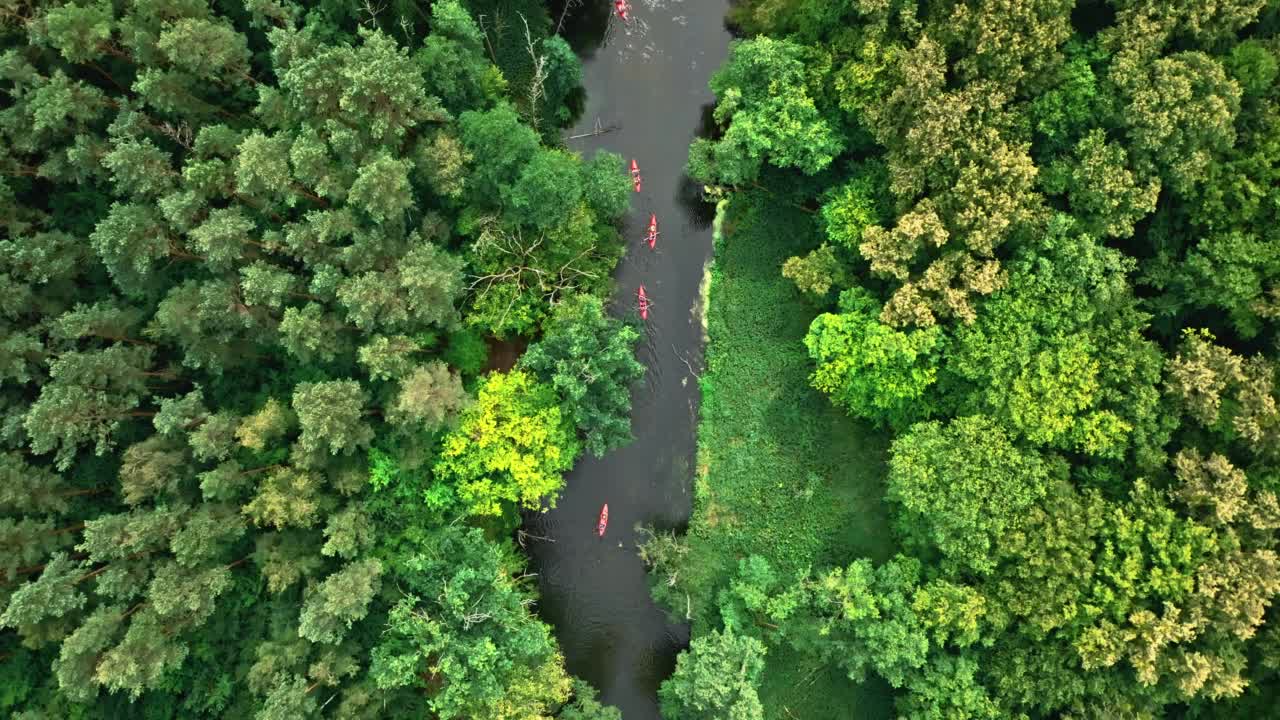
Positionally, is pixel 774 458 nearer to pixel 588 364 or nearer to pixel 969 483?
pixel 969 483

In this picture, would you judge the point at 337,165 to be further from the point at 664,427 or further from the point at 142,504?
the point at 664,427

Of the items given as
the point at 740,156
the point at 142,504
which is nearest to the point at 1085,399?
the point at 740,156

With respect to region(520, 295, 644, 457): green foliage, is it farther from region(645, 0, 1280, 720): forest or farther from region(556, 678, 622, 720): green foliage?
region(556, 678, 622, 720): green foliage

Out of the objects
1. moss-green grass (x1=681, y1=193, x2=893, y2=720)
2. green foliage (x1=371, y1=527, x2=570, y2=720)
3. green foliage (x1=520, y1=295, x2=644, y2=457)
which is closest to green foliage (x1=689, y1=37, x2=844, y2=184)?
moss-green grass (x1=681, y1=193, x2=893, y2=720)

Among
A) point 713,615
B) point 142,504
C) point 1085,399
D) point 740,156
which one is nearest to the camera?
point 1085,399

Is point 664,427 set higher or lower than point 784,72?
lower

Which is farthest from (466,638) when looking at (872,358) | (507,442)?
(872,358)
